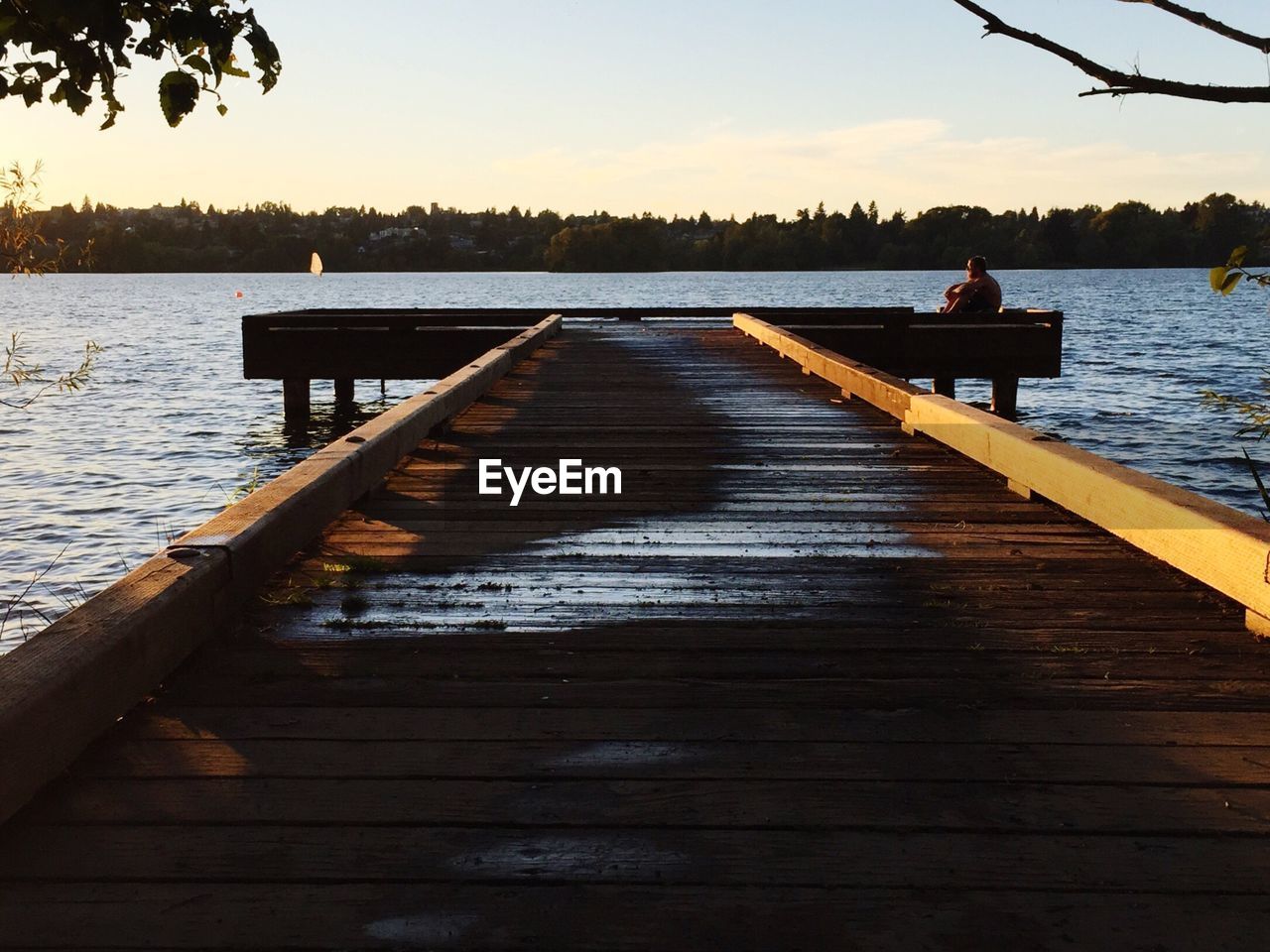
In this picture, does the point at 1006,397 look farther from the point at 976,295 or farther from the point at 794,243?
the point at 794,243

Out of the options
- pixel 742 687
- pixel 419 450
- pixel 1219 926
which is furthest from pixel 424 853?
pixel 419 450

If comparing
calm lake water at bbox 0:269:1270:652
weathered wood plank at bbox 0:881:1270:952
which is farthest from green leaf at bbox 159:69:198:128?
calm lake water at bbox 0:269:1270:652

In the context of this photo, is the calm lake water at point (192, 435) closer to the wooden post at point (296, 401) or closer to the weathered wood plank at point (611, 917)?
the wooden post at point (296, 401)

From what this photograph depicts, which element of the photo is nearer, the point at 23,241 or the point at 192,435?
the point at 23,241

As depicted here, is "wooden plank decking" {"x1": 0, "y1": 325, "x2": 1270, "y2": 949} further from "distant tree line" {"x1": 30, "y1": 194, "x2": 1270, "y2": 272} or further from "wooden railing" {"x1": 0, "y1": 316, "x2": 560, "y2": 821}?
"distant tree line" {"x1": 30, "y1": 194, "x2": 1270, "y2": 272}

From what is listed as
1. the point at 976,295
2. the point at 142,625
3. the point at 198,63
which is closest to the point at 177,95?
the point at 198,63

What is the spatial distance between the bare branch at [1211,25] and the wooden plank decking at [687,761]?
148 cm

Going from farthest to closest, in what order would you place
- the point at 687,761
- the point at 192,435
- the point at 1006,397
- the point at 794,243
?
the point at 794,243 < the point at 192,435 < the point at 1006,397 < the point at 687,761

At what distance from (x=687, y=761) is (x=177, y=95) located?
217 cm

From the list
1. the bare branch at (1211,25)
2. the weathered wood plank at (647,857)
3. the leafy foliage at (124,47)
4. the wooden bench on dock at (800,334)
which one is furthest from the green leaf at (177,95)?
the wooden bench on dock at (800,334)

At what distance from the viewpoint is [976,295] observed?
20094 millimetres

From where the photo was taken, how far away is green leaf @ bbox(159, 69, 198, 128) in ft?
10.8

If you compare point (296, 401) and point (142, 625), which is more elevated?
point (142, 625)

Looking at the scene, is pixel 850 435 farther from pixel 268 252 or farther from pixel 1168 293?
pixel 268 252
